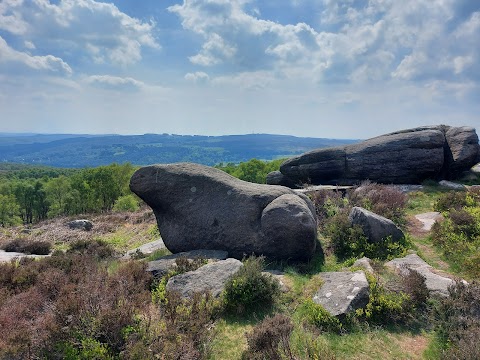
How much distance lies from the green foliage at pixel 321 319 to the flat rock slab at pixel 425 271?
3.33 meters

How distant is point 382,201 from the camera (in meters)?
18.9

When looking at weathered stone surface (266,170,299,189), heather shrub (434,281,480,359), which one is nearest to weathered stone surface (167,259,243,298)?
heather shrub (434,281,480,359)

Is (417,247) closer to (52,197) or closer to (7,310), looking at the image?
(7,310)

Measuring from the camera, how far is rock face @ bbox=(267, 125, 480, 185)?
87.3 ft

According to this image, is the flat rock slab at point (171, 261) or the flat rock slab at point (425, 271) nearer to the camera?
the flat rock slab at point (425, 271)

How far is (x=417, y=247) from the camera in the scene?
14.2m

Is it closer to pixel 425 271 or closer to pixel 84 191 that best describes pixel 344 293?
pixel 425 271

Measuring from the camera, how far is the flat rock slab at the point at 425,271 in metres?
9.55

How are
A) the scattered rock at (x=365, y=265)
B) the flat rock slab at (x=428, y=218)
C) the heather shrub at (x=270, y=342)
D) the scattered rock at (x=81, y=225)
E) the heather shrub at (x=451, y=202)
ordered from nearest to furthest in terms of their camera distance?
the heather shrub at (x=270, y=342) < the scattered rock at (x=365, y=265) < the flat rock slab at (x=428, y=218) < the heather shrub at (x=451, y=202) < the scattered rock at (x=81, y=225)

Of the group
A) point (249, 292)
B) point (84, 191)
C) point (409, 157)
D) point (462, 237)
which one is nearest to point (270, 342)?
point (249, 292)

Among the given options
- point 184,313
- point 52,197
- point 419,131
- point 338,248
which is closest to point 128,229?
point 338,248

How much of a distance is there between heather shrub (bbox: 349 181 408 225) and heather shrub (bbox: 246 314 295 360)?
39.5 ft

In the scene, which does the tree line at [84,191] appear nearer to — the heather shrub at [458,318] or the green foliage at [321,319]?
the green foliage at [321,319]

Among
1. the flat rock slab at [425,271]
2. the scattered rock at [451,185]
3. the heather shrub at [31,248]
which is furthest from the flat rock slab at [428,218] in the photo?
Result: the heather shrub at [31,248]
